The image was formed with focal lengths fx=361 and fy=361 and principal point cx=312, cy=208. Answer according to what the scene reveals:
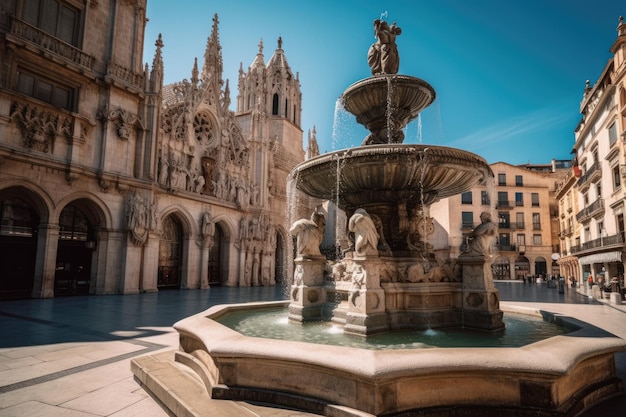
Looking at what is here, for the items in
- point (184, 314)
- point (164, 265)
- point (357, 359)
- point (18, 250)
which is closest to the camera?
point (357, 359)

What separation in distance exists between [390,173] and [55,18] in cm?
1912

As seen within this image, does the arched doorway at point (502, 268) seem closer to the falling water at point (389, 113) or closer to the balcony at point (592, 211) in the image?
the balcony at point (592, 211)

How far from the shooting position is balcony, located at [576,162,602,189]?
25.1 m

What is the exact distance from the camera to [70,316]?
995cm

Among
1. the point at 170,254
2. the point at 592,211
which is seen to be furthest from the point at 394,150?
the point at 592,211

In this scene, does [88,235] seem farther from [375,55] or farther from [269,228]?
[375,55]

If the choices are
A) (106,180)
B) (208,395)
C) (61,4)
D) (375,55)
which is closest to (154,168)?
(106,180)

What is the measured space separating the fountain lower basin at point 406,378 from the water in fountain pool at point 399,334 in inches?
54.2

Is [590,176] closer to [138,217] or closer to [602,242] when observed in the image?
[602,242]

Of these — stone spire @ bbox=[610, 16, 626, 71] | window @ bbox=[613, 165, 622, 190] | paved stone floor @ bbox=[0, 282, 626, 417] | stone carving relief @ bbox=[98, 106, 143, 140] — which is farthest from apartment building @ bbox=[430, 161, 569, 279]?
stone carving relief @ bbox=[98, 106, 143, 140]

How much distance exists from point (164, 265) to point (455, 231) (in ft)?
111

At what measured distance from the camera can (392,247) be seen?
22.7ft

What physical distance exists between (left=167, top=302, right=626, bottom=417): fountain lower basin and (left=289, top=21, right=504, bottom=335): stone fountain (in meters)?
2.14

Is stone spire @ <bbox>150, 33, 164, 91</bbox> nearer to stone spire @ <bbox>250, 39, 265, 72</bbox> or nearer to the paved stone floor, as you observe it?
the paved stone floor
